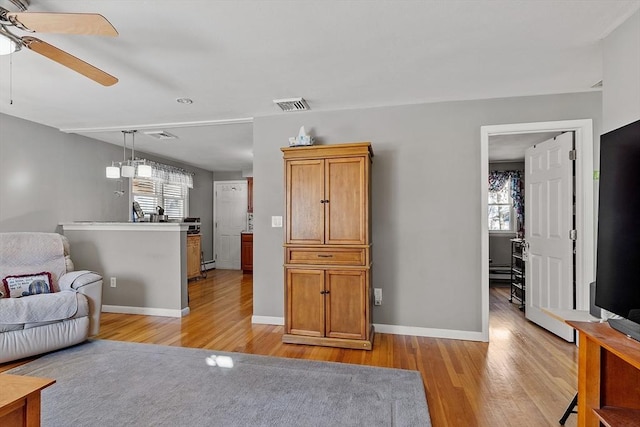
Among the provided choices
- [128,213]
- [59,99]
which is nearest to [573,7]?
[59,99]

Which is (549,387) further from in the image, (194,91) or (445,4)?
(194,91)

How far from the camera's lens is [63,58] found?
6.22 ft

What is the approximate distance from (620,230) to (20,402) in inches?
110

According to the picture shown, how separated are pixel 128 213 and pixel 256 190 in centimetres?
308

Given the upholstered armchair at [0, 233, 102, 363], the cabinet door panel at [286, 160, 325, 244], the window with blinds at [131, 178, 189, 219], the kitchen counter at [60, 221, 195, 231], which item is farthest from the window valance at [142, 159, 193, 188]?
the cabinet door panel at [286, 160, 325, 244]

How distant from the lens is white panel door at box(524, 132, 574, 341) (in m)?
3.17

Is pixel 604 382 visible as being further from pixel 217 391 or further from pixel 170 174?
pixel 170 174

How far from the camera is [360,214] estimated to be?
3.00 meters

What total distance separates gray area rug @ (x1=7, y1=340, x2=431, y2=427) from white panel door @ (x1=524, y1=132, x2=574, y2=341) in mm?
1919

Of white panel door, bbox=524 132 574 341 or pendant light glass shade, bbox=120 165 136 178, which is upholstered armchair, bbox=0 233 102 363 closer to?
pendant light glass shade, bbox=120 165 136 178

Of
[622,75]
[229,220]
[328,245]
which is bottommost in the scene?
[328,245]

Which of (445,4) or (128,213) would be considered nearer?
(445,4)


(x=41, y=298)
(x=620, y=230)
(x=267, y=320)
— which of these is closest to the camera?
(x=620, y=230)

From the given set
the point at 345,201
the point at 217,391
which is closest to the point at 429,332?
the point at 345,201
